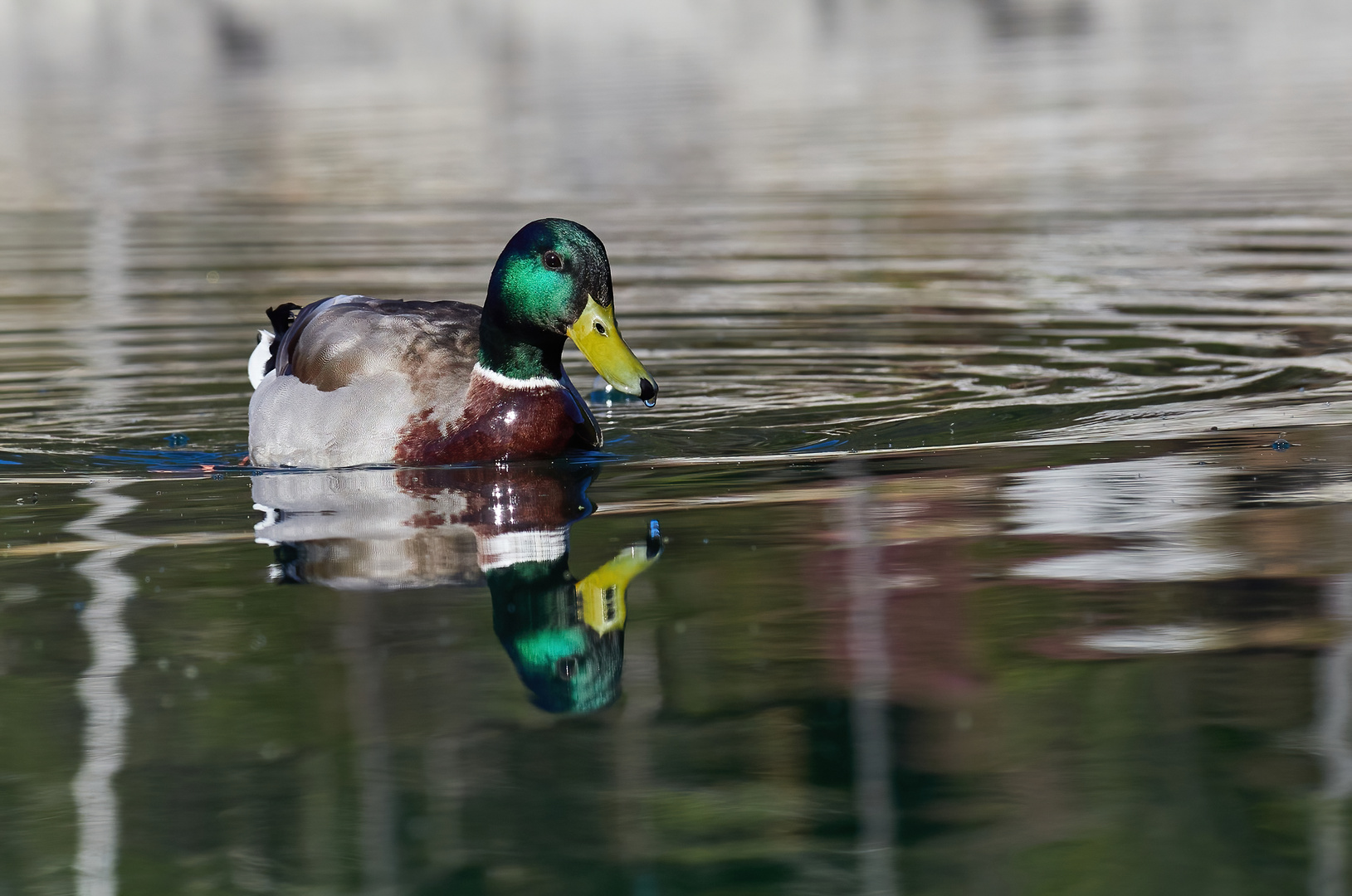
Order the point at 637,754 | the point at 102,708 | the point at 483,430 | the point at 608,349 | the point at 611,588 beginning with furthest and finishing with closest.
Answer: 1. the point at 483,430
2. the point at 608,349
3. the point at 611,588
4. the point at 102,708
5. the point at 637,754

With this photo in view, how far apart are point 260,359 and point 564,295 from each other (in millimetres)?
2123

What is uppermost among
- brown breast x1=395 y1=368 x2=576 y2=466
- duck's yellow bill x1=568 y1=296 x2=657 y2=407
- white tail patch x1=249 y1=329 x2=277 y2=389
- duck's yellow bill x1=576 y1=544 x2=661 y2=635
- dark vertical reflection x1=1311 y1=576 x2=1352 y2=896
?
duck's yellow bill x1=568 y1=296 x2=657 y2=407

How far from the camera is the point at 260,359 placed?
29.9 feet

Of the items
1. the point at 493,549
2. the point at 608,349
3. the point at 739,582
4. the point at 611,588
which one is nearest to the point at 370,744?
the point at 611,588

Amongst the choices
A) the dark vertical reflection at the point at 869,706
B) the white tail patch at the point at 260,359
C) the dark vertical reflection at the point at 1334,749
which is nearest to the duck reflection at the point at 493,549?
the dark vertical reflection at the point at 869,706

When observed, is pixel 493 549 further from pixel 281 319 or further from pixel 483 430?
pixel 281 319

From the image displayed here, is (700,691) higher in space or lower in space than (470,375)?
lower

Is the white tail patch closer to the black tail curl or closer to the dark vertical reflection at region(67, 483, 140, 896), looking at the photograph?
the black tail curl

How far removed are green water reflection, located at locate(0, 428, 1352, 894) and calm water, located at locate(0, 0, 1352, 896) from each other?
0.05ft

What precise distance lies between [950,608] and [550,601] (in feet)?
3.44

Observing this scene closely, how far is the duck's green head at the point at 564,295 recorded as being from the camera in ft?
24.5

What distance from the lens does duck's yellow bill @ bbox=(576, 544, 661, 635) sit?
5324 mm

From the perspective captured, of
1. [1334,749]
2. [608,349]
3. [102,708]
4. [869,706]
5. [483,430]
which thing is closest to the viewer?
[1334,749]

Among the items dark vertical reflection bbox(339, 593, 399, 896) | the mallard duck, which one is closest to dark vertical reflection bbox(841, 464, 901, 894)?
dark vertical reflection bbox(339, 593, 399, 896)
